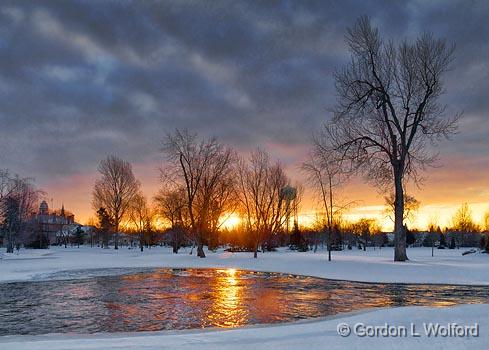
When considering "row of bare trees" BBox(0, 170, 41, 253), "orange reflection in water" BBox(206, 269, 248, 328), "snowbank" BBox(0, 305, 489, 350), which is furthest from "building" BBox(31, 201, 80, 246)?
"snowbank" BBox(0, 305, 489, 350)

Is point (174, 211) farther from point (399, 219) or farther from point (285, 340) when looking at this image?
point (285, 340)

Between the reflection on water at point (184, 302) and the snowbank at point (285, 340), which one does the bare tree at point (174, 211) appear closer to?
the reflection on water at point (184, 302)

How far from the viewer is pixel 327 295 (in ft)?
56.1

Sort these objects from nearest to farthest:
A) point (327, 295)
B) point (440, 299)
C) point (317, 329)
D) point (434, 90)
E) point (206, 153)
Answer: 1. point (317, 329)
2. point (440, 299)
3. point (327, 295)
4. point (434, 90)
5. point (206, 153)

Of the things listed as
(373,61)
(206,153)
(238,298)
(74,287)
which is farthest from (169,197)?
(238,298)

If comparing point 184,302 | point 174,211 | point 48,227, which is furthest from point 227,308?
point 48,227

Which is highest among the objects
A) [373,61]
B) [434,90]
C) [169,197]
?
[373,61]

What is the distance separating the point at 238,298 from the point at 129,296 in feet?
14.0

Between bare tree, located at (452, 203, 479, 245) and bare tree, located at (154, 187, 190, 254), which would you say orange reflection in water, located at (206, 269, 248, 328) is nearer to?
bare tree, located at (154, 187, 190, 254)

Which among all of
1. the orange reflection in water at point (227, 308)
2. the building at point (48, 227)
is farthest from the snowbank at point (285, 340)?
the building at point (48, 227)

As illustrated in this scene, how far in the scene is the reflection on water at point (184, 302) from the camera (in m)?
11.5

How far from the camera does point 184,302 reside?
15.5m

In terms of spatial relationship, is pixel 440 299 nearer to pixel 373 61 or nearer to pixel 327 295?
pixel 327 295

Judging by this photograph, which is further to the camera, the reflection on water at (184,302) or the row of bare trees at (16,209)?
the row of bare trees at (16,209)
